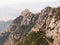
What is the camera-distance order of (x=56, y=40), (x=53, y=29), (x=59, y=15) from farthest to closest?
(x=59, y=15) < (x=53, y=29) < (x=56, y=40)

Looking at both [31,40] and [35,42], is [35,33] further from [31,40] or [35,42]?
[35,42]

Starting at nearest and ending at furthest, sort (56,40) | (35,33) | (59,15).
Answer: (56,40)
(59,15)
(35,33)

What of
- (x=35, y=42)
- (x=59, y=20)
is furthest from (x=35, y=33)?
(x=59, y=20)

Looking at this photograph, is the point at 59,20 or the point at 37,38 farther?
the point at 37,38

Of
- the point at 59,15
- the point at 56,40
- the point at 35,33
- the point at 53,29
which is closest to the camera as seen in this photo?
the point at 56,40

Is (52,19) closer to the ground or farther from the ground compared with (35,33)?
farther from the ground

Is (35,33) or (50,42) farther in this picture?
(35,33)

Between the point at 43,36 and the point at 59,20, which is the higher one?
the point at 59,20

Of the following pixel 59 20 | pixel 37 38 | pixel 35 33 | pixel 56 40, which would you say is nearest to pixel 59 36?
→ pixel 56 40

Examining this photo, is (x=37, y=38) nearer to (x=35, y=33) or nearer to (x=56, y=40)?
(x=35, y=33)
